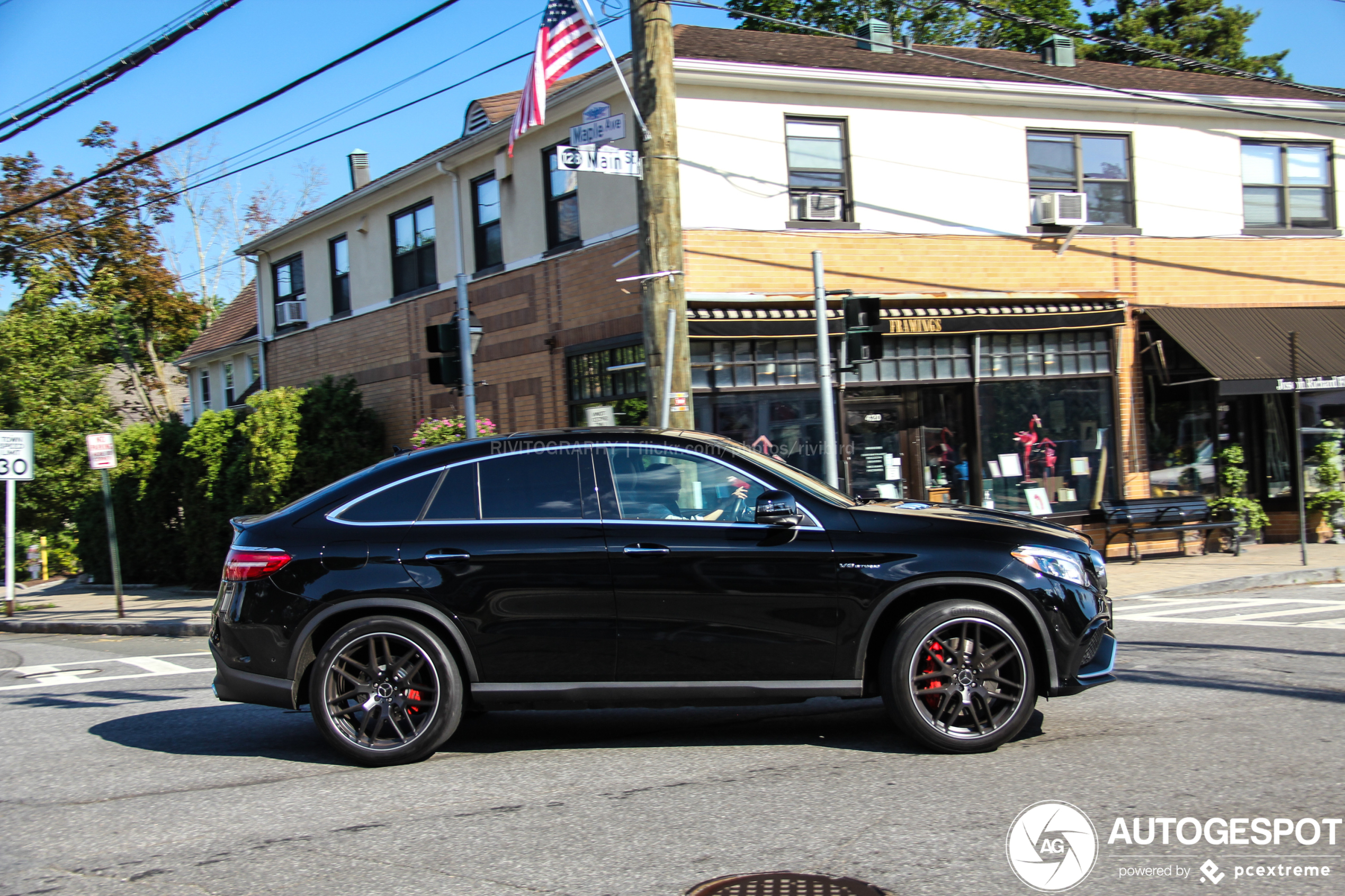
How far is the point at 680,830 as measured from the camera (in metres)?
4.38

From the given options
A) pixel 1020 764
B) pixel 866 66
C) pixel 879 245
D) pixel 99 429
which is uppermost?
pixel 866 66

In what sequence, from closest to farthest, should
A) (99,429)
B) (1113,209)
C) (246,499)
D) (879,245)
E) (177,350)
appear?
(879,245)
(1113,209)
(246,499)
(99,429)
(177,350)

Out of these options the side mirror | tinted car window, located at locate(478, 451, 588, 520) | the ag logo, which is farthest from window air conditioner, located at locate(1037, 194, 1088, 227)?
the ag logo

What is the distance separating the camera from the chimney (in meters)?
25.6

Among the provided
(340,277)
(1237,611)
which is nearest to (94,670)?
(1237,611)

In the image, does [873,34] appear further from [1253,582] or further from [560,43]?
[1253,582]

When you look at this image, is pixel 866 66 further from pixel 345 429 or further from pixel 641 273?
pixel 345 429

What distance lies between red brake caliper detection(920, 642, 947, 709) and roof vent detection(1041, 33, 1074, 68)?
16025mm

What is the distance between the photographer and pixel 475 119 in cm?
1903

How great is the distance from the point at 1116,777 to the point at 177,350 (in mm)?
40261

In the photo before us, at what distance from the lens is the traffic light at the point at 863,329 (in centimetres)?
1119

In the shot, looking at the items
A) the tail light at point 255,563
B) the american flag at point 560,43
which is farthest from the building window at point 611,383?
the tail light at point 255,563

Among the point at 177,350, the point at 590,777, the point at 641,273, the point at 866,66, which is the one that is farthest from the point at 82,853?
the point at 177,350

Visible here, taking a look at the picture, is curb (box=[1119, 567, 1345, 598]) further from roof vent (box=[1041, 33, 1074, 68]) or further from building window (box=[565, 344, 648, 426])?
roof vent (box=[1041, 33, 1074, 68])
